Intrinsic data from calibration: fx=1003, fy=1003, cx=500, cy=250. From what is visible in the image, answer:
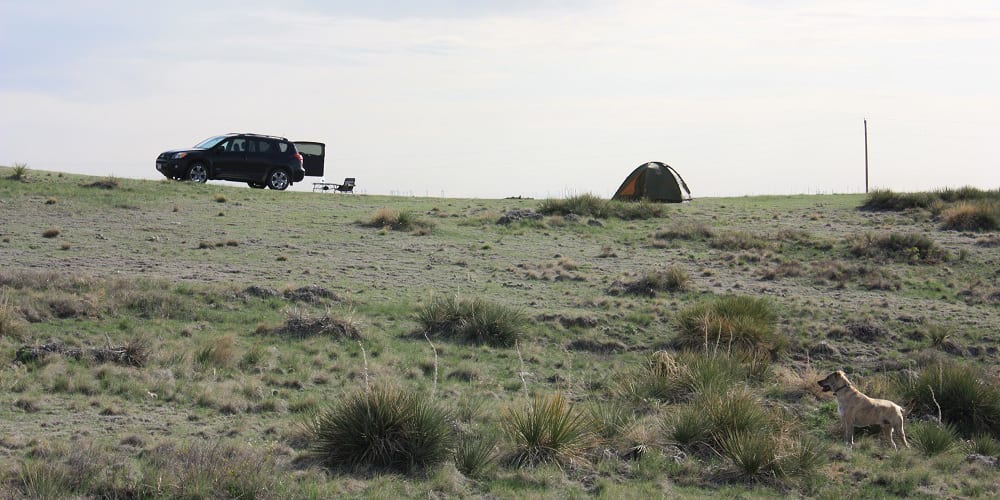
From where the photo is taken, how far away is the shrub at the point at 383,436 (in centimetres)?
950

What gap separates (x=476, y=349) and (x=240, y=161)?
61.2ft

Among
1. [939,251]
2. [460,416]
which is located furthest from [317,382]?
[939,251]

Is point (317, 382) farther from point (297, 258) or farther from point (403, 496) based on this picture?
point (297, 258)

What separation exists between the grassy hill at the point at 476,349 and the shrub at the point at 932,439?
0.03 meters

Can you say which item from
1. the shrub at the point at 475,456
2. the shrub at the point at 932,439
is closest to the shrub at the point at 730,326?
the shrub at the point at 932,439

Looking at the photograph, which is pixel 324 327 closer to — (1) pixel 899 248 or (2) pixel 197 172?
(1) pixel 899 248

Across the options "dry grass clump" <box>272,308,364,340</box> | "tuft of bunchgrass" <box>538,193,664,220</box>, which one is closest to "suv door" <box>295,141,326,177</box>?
"tuft of bunchgrass" <box>538,193,664,220</box>

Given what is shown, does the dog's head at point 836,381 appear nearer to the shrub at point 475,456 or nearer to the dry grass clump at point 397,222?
the shrub at point 475,456

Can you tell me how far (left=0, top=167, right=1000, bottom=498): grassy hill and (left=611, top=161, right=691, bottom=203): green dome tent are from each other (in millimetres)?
6488

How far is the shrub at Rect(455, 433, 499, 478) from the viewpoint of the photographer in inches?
369

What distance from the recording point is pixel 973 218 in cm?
2533

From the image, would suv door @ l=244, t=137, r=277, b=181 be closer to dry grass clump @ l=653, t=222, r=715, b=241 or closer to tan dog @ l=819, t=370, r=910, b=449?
dry grass clump @ l=653, t=222, r=715, b=241

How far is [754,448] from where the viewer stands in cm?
980

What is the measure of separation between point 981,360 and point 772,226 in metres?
11.3
